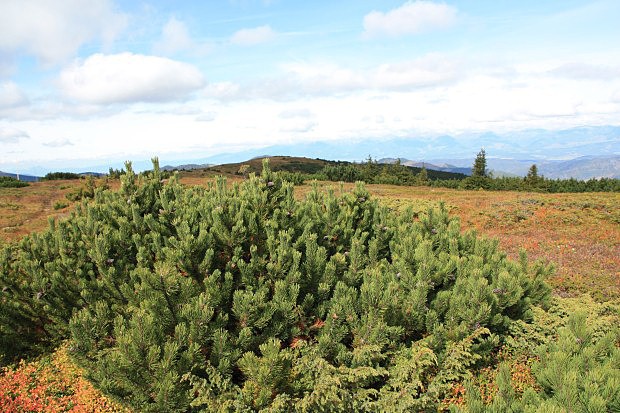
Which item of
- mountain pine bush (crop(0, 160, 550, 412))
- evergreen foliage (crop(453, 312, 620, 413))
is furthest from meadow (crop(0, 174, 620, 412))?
evergreen foliage (crop(453, 312, 620, 413))

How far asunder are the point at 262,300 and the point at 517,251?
13.8 m

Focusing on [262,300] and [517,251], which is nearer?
[262,300]

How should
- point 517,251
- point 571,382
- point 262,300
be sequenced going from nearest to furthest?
point 571,382 < point 262,300 < point 517,251

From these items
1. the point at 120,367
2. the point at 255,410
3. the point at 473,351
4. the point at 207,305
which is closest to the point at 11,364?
the point at 120,367

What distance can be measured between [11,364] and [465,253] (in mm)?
12060

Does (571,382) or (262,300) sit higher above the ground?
(262,300)

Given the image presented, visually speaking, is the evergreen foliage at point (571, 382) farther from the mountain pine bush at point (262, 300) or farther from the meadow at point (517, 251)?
the meadow at point (517, 251)

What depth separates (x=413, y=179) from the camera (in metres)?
75.8

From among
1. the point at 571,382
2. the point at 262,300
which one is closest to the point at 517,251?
the point at 571,382

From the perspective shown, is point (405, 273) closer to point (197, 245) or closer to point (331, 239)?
point (331, 239)

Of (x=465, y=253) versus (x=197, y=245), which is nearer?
(x=197, y=245)

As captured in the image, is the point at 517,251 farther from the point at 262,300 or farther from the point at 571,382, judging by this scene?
the point at 262,300

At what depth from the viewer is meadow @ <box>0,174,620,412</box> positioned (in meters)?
8.33

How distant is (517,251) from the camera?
16.4 metres
